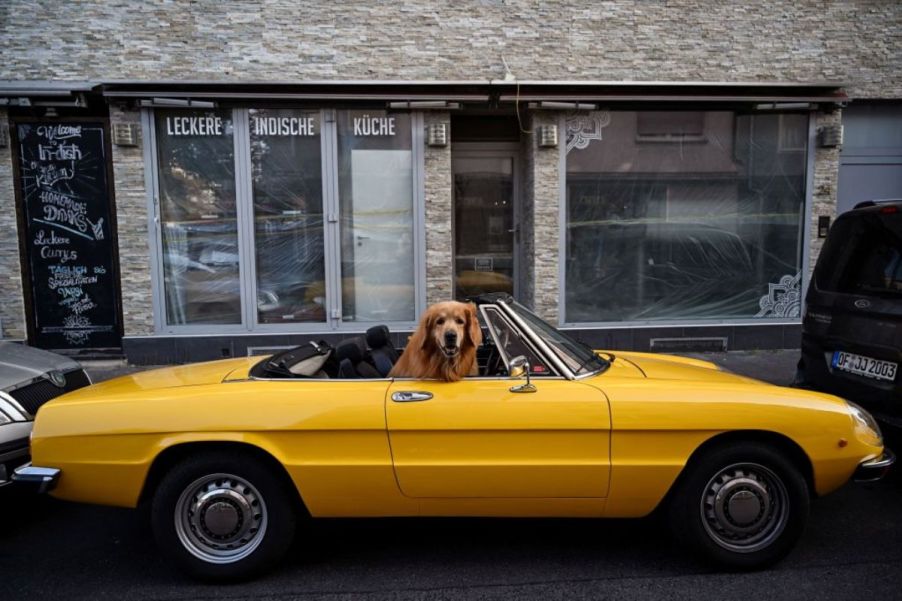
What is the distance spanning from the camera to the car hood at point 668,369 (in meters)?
3.69

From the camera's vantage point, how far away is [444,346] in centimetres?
335

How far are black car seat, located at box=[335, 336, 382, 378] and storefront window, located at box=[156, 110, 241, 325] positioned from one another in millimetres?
5453

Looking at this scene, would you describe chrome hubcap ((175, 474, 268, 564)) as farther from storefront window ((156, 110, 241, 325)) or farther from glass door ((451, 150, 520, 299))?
glass door ((451, 150, 520, 299))

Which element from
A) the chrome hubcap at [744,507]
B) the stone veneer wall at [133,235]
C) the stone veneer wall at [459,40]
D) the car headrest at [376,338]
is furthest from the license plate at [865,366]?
the stone veneer wall at [133,235]

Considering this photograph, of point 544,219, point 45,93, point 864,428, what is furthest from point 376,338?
point 45,93

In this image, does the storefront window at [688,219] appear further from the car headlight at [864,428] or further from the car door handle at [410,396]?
the car door handle at [410,396]

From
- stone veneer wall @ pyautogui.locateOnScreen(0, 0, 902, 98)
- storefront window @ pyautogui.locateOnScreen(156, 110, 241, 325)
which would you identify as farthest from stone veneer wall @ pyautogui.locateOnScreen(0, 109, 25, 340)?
storefront window @ pyautogui.locateOnScreen(156, 110, 241, 325)

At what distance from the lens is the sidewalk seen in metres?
7.81

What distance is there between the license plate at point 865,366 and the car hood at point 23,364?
5.83 metres

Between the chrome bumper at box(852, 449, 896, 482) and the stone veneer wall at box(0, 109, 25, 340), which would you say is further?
the stone veneer wall at box(0, 109, 25, 340)

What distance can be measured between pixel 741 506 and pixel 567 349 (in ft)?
4.11

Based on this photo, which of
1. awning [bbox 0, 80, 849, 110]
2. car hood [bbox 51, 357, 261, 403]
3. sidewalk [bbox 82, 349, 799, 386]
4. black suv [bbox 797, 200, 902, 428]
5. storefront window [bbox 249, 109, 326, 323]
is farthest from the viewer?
storefront window [bbox 249, 109, 326, 323]

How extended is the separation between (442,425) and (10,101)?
8.30 metres

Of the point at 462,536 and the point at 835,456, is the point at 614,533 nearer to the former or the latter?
the point at 462,536
